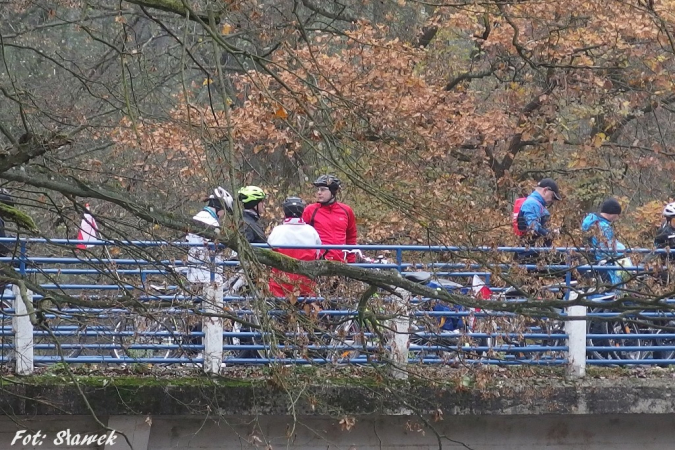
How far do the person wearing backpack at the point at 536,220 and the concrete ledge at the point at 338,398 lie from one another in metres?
1.18

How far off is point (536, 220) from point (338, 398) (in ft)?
7.18

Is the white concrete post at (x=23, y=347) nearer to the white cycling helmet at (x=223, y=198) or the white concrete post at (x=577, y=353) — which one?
the white cycling helmet at (x=223, y=198)

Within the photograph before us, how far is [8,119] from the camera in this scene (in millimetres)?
15164

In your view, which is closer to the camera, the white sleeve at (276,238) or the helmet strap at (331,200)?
the white sleeve at (276,238)

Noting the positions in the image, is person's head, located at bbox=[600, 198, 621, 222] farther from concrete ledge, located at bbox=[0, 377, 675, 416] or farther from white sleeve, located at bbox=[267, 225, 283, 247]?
white sleeve, located at bbox=[267, 225, 283, 247]

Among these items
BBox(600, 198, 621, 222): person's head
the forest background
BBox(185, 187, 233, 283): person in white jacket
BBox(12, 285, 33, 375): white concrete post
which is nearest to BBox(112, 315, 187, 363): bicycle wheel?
BBox(185, 187, 233, 283): person in white jacket

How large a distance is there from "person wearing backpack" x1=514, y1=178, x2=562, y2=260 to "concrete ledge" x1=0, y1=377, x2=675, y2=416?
1.18m

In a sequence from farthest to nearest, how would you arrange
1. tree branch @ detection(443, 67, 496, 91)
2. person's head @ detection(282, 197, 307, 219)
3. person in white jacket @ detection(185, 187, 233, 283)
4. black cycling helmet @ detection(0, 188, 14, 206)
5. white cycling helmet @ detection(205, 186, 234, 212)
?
1. tree branch @ detection(443, 67, 496, 91)
2. person's head @ detection(282, 197, 307, 219)
3. person in white jacket @ detection(185, 187, 233, 283)
4. black cycling helmet @ detection(0, 188, 14, 206)
5. white cycling helmet @ detection(205, 186, 234, 212)

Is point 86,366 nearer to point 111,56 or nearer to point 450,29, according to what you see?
point 111,56

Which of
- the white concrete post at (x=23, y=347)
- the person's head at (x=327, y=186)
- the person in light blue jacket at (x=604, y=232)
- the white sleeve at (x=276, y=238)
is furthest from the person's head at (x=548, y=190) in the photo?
the white concrete post at (x=23, y=347)

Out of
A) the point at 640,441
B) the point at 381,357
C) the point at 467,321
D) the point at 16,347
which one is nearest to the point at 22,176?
the point at 381,357

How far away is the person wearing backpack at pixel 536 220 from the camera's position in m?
9.33

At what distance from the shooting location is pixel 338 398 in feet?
30.1

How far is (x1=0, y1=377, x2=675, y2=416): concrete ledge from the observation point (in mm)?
8711
